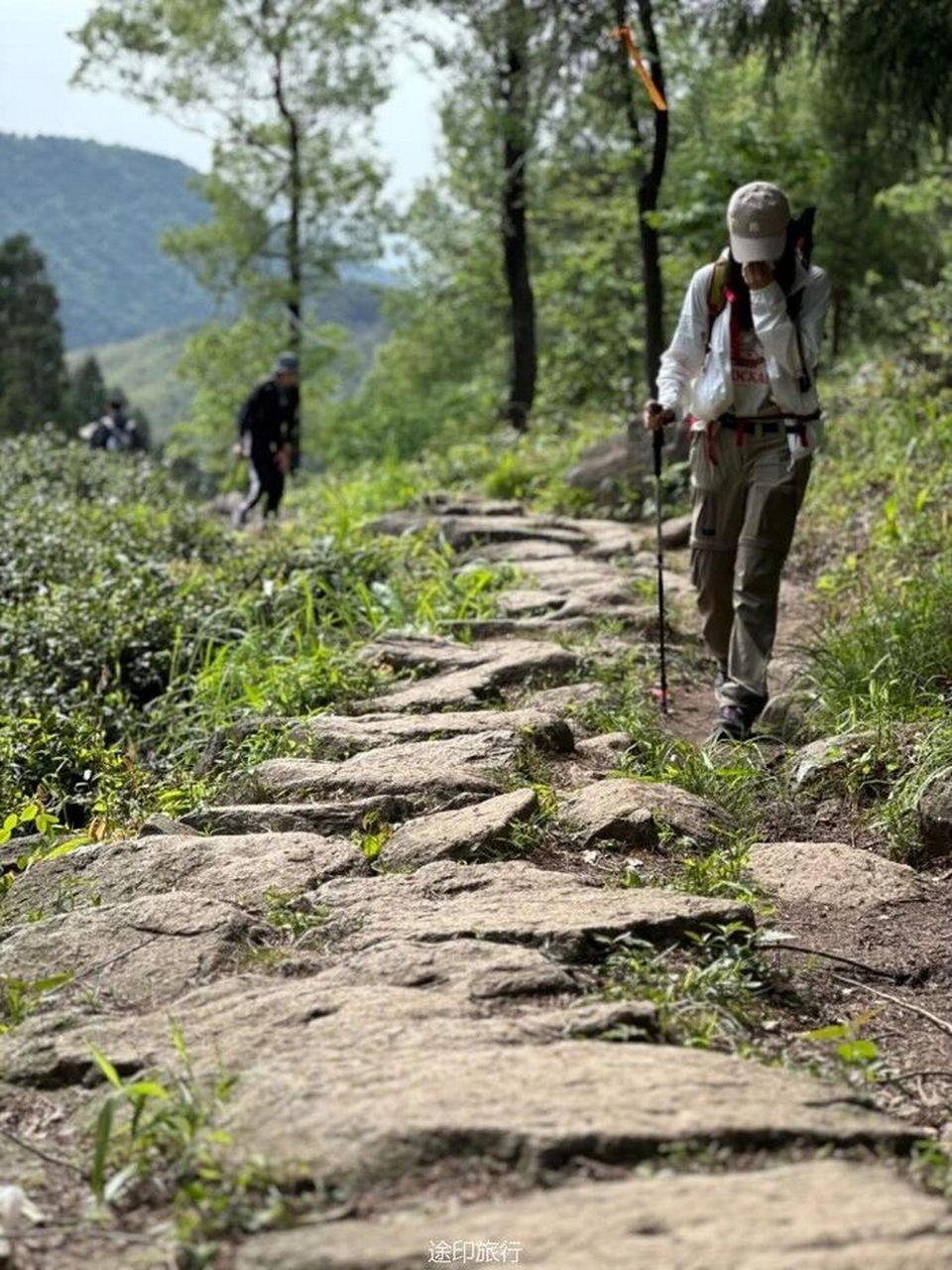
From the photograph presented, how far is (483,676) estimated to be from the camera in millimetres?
7555

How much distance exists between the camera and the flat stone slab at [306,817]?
5.46 m

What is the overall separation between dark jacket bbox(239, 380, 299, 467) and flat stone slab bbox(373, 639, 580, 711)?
8.73 metres

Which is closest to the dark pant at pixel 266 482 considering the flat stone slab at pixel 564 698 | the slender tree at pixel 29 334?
the flat stone slab at pixel 564 698

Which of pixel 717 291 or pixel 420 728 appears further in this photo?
pixel 717 291

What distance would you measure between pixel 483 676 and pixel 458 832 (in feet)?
8.08

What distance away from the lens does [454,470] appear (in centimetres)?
1722

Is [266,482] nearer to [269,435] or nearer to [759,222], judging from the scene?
[269,435]

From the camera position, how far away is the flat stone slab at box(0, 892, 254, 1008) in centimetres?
396

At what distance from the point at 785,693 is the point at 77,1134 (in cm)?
470

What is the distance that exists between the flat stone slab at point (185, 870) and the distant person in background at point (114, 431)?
829 inches

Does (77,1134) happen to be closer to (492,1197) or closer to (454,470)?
(492,1197)

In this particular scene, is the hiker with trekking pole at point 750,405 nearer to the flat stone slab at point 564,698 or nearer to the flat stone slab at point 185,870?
the flat stone slab at point 564,698

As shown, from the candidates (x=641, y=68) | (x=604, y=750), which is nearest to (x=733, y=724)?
(x=604, y=750)

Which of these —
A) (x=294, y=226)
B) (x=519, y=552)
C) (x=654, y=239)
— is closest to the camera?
(x=519, y=552)
